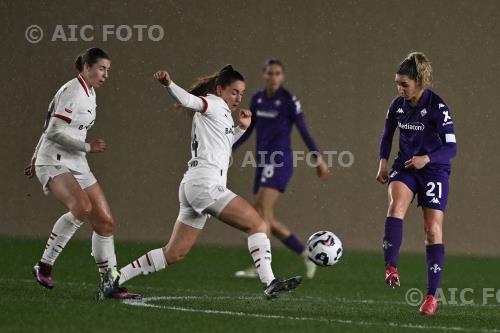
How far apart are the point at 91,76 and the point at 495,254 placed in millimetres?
7363

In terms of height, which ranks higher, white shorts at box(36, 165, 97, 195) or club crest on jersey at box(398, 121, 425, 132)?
club crest on jersey at box(398, 121, 425, 132)

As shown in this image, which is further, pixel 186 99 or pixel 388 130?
pixel 388 130

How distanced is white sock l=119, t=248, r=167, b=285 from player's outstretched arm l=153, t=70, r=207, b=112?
108 cm

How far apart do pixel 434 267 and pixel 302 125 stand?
364 cm

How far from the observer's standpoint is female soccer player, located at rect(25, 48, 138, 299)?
7375mm

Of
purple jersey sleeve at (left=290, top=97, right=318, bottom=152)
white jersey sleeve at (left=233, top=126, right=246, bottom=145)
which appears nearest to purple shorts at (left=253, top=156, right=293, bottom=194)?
purple jersey sleeve at (left=290, top=97, right=318, bottom=152)

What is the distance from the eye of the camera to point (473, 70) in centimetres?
1319

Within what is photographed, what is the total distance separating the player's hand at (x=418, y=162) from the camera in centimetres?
664

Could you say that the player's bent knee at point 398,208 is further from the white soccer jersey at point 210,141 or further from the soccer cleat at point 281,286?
the white soccer jersey at point 210,141

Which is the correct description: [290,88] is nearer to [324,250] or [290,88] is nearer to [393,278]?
[324,250]

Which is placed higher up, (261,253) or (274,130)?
(274,130)

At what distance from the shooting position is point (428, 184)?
6895 millimetres

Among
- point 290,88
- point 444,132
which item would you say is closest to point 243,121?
point 444,132

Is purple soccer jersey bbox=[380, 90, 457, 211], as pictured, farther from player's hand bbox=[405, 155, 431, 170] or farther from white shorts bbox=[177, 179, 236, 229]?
white shorts bbox=[177, 179, 236, 229]
